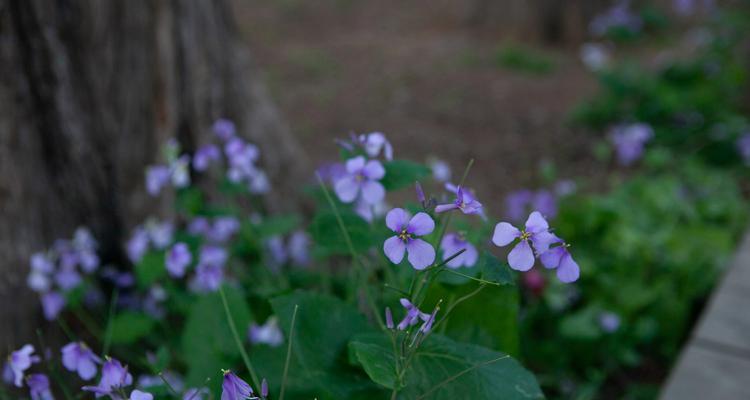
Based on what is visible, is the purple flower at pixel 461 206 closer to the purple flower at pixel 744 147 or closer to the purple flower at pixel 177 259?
the purple flower at pixel 177 259

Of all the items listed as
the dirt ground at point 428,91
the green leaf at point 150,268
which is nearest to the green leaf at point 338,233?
the green leaf at point 150,268

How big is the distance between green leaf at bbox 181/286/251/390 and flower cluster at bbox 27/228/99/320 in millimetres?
336

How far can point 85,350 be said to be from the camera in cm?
123

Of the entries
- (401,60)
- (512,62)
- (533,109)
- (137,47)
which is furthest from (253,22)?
(137,47)

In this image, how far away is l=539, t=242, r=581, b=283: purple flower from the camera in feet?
3.28

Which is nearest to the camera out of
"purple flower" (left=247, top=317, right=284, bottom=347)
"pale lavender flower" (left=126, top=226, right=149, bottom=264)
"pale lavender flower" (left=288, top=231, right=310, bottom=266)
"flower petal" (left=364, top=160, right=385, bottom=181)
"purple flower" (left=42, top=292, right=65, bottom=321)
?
"flower petal" (left=364, top=160, right=385, bottom=181)

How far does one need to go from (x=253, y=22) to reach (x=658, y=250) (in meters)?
4.12

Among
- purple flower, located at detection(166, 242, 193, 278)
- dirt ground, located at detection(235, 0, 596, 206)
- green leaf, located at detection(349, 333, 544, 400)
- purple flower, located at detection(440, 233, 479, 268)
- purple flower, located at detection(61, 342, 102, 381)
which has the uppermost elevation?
purple flower, located at detection(440, 233, 479, 268)

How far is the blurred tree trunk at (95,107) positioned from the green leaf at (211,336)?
1.91 feet

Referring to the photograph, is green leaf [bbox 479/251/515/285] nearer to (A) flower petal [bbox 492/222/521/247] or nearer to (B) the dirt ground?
(A) flower petal [bbox 492/222/521/247]

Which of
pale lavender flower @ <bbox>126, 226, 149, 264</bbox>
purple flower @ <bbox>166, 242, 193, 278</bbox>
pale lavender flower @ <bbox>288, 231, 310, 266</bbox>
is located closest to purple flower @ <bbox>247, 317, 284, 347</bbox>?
purple flower @ <bbox>166, 242, 193, 278</bbox>

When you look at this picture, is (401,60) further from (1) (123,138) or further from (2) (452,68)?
(1) (123,138)

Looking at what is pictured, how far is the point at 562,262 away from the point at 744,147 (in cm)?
244

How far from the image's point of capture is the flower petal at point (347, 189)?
1.28 meters
